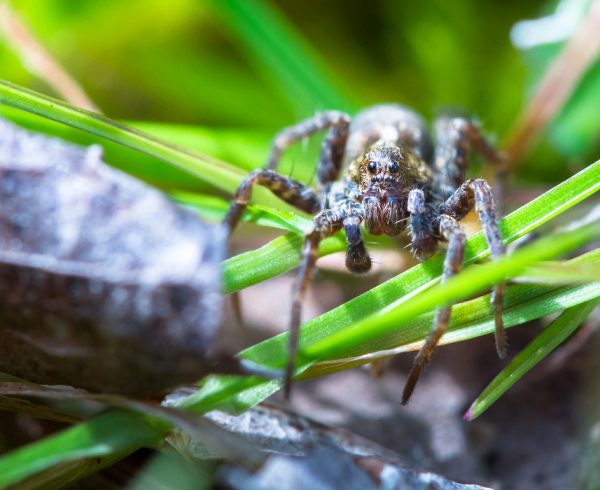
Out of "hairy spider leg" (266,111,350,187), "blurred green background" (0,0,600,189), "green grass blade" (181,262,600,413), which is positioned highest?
"blurred green background" (0,0,600,189)

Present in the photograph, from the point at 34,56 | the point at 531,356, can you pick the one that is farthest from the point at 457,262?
the point at 34,56

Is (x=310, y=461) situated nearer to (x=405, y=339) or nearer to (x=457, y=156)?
(x=405, y=339)

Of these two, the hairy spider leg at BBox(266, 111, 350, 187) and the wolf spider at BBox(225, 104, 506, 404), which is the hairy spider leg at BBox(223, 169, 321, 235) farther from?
the hairy spider leg at BBox(266, 111, 350, 187)

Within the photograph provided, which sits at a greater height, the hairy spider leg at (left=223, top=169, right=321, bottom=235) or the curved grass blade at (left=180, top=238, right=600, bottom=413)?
the hairy spider leg at (left=223, top=169, right=321, bottom=235)

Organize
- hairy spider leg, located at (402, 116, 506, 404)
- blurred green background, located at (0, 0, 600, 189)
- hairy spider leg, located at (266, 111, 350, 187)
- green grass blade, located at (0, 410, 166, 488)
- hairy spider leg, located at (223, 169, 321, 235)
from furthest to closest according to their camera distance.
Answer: blurred green background, located at (0, 0, 600, 189)
hairy spider leg, located at (266, 111, 350, 187)
hairy spider leg, located at (223, 169, 321, 235)
hairy spider leg, located at (402, 116, 506, 404)
green grass blade, located at (0, 410, 166, 488)

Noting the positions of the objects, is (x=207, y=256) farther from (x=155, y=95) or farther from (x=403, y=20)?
(x=403, y=20)

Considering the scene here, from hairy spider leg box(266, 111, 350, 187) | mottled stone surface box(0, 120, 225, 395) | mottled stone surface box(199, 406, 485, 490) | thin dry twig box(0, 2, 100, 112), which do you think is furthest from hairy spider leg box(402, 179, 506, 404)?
thin dry twig box(0, 2, 100, 112)

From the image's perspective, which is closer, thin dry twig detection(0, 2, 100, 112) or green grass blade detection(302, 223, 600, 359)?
green grass blade detection(302, 223, 600, 359)

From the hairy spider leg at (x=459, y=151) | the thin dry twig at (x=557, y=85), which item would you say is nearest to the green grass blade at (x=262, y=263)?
the hairy spider leg at (x=459, y=151)

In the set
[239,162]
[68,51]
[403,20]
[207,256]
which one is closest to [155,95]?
[68,51]
